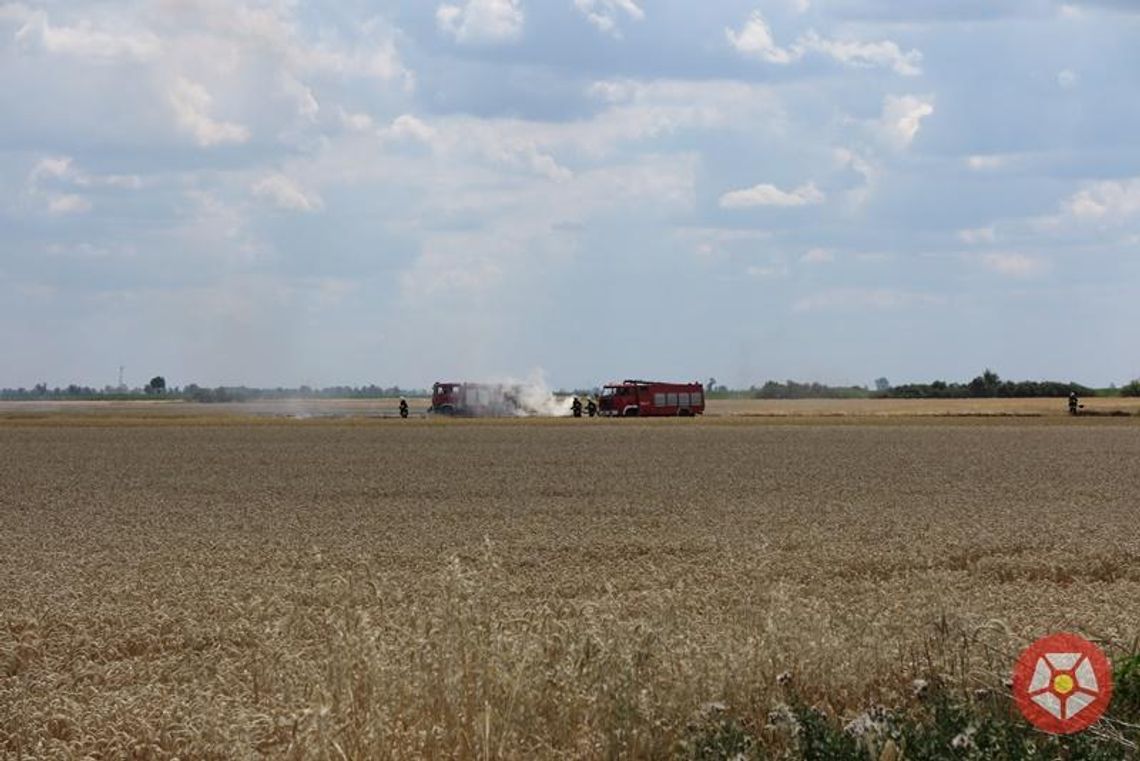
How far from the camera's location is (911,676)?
32.2ft

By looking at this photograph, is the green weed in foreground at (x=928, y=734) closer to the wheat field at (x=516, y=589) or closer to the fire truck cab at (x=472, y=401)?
the wheat field at (x=516, y=589)

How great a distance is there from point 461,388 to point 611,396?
33.5 ft

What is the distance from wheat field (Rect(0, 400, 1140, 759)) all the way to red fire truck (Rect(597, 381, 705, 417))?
41.5 m

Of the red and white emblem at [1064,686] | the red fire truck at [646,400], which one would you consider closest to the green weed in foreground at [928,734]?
the red and white emblem at [1064,686]

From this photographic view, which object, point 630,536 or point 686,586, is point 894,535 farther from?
point 686,586

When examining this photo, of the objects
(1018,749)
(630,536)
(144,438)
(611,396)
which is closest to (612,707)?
(1018,749)

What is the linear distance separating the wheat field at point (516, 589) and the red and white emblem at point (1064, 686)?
1.34m

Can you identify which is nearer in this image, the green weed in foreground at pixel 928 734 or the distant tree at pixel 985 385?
the green weed in foreground at pixel 928 734

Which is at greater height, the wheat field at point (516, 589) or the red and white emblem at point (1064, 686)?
the red and white emblem at point (1064, 686)

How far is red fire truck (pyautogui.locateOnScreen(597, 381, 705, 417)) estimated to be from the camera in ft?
298

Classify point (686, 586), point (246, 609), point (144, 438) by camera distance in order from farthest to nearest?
point (144, 438) < point (686, 586) < point (246, 609)

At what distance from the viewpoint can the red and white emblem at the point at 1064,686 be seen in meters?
6.83

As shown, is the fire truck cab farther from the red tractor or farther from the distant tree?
the distant tree

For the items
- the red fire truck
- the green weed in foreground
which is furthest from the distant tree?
the green weed in foreground
